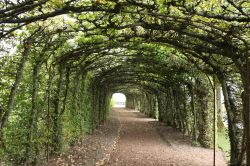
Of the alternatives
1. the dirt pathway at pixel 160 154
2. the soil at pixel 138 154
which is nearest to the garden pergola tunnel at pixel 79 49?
the soil at pixel 138 154

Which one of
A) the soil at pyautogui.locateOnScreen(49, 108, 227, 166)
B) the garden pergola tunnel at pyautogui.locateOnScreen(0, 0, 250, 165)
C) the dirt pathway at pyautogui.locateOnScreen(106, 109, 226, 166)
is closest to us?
the garden pergola tunnel at pyautogui.locateOnScreen(0, 0, 250, 165)

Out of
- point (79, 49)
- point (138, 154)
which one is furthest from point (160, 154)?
point (79, 49)

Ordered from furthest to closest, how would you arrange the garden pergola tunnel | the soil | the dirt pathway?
the dirt pathway → the soil → the garden pergola tunnel

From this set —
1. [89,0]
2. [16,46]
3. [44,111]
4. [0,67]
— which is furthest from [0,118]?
[44,111]

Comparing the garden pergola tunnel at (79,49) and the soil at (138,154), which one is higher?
the garden pergola tunnel at (79,49)

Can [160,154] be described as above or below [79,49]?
below

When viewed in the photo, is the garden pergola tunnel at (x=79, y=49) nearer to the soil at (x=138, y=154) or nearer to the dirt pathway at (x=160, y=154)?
the soil at (x=138, y=154)

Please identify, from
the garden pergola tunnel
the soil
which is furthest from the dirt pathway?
the garden pergola tunnel

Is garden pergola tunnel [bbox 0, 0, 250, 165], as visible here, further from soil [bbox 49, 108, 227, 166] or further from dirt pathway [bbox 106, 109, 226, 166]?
dirt pathway [bbox 106, 109, 226, 166]

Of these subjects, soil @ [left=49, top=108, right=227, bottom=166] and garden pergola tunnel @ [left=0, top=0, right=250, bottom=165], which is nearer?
garden pergola tunnel @ [left=0, top=0, right=250, bottom=165]

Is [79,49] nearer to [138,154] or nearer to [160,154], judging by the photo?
[138,154]

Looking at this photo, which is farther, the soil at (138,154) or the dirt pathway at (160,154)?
the dirt pathway at (160,154)

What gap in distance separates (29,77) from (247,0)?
5969 mm

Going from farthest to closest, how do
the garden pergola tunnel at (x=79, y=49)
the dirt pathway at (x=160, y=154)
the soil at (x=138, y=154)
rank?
the dirt pathway at (x=160, y=154)
the soil at (x=138, y=154)
the garden pergola tunnel at (x=79, y=49)
